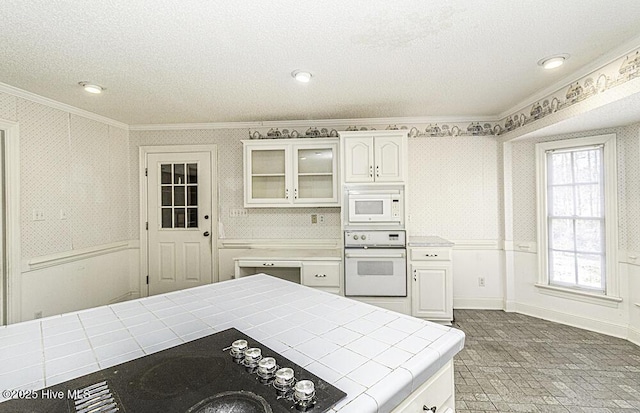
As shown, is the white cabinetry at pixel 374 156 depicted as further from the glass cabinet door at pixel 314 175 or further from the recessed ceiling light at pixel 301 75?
the recessed ceiling light at pixel 301 75

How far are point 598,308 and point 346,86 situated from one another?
11.1 feet

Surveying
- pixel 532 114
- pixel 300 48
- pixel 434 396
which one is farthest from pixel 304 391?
pixel 532 114

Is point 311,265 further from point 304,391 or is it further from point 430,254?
point 304,391

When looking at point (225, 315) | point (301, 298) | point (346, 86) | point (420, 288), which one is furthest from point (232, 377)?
point (420, 288)

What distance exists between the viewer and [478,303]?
3.74m

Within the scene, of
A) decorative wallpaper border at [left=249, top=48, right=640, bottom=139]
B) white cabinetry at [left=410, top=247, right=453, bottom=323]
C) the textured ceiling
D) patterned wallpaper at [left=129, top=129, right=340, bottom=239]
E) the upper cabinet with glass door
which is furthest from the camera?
patterned wallpaper at [left=129, top=129, right=340, bottom=239]

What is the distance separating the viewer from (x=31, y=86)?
A: 2676 millimetres

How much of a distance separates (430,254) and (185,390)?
9.74ft

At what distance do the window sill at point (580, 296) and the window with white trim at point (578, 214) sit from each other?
37mm

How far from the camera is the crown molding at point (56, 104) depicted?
269cm

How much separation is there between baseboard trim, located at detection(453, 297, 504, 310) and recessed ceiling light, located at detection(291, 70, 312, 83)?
3.17 metres

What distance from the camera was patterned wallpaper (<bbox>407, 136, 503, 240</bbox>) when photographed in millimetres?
3756

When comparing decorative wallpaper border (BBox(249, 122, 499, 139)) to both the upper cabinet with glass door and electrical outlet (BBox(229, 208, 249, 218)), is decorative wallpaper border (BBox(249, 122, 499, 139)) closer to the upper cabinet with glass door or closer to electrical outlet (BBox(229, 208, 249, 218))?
the upper cabinet with glass door

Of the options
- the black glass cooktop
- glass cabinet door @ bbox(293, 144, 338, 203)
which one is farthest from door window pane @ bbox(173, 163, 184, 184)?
the black glass cooktop
